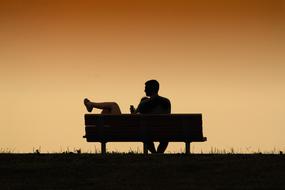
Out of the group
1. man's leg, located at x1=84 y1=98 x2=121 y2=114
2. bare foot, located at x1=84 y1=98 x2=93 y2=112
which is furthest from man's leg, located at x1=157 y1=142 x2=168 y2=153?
bare foot, located at x1=84 y1=98 x2=93 y2=112

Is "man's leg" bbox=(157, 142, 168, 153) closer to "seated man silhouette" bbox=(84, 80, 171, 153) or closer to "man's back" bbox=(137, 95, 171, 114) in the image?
"seated man silhouette" bbox=(84, 80, 171, 153)

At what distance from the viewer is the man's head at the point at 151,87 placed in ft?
62.5

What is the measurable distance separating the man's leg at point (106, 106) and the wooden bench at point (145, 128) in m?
0.80
